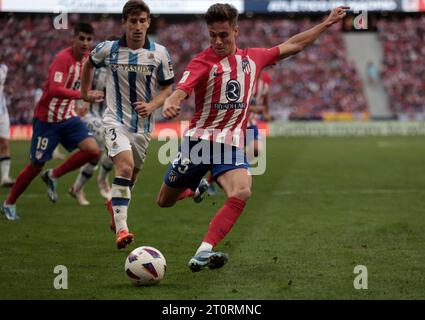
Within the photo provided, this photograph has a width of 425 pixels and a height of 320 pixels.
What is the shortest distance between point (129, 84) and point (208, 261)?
272 centimetres

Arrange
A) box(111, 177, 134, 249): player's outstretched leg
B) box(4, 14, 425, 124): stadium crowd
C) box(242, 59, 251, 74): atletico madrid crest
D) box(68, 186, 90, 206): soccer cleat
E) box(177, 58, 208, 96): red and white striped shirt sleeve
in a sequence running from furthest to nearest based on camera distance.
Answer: box(4, 14, 425, 124): stadium crowd, box(68, 186, 90, 206): soccer cleat, box(111, 177, 134, 249): player's outstretched leg, box(242, 59, 251, 74): atletico madrid crest, box(177, 58, 208, 96): red and white striped shirt sleeve

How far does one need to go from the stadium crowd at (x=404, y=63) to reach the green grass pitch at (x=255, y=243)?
92.7ft

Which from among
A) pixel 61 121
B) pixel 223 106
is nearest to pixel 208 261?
pixel 223 106

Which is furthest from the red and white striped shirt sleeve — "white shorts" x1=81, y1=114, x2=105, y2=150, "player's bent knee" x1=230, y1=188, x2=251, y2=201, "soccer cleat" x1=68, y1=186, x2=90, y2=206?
"white shorts" x1=81, y1=114, x2=105, y2=150

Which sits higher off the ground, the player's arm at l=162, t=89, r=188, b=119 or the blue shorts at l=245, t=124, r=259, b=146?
the blue shorts at l=245, t=124, r=259, b=146

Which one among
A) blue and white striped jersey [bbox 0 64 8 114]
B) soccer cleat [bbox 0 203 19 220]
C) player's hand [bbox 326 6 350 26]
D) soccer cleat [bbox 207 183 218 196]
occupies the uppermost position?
blue and white striped jersey [bbox 0 64 8 114]

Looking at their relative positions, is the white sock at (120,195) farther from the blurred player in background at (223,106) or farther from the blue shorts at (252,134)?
the blue shorts at (252,134)

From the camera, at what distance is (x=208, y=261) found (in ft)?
22.6

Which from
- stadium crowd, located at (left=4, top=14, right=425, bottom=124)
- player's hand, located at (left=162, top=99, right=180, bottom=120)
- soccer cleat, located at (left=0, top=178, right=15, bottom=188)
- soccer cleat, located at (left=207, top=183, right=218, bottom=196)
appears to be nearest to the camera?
player's hand, located at (left=162, top=99, right=180, bottom=120)

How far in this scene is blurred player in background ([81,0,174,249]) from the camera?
8461mm

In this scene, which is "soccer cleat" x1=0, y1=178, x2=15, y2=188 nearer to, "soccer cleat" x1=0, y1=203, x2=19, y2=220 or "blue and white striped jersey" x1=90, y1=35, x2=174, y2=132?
"soccer cleat" x1=0, y1=203, x2=19, y2=220

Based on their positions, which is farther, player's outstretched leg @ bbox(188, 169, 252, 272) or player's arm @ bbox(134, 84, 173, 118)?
player's arm @ bbox(134, 84, 173, 118)

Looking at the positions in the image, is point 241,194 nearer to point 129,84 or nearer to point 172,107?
point 172,107
